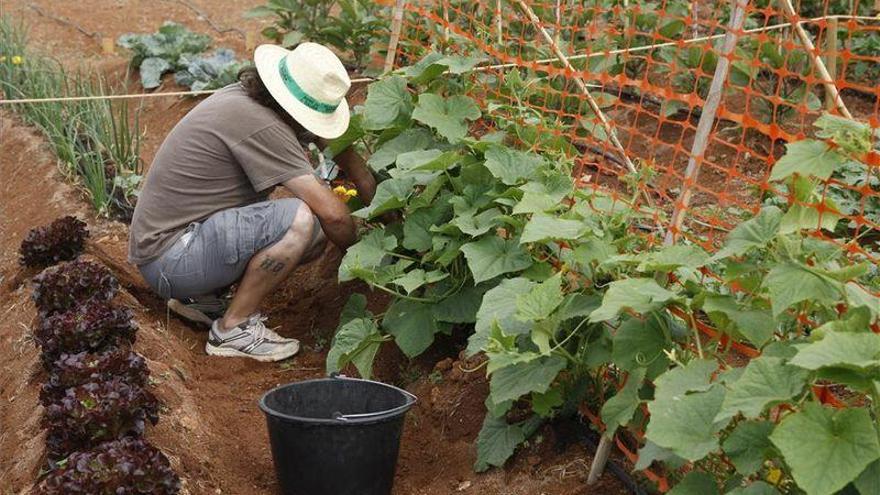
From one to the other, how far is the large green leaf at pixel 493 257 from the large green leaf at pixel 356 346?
0.58m

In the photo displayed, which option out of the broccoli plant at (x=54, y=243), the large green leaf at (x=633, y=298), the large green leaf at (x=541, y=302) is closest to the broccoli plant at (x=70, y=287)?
the broccoli plant at (x=54, y=243)

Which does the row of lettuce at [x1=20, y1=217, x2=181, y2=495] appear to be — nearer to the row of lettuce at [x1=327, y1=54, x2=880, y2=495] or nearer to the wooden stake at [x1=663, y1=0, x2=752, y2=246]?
the row of lettuce at [x1=327, y1=54, x2=880, y2=495]

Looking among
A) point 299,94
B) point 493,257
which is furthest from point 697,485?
point 299,94

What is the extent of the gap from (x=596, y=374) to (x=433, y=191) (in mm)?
1112

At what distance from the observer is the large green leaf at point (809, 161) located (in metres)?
2.91

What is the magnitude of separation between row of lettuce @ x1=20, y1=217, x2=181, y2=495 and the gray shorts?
0.83ft

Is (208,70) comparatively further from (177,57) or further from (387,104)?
(387,104)

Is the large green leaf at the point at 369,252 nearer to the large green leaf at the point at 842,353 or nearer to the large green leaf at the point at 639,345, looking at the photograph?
the large green leaf at the point at 639,345

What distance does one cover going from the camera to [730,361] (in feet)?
13.7

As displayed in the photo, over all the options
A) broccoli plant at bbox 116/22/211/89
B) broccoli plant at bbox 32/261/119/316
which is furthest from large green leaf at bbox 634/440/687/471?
broccoli plant at bbox 116/22/211/89

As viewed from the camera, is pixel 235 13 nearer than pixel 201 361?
No

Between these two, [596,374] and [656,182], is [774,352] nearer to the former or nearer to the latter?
[596,374]

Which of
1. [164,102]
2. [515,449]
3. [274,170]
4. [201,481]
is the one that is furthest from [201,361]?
[164,102]

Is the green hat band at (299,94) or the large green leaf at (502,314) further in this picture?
the green hat band at (299,94)
